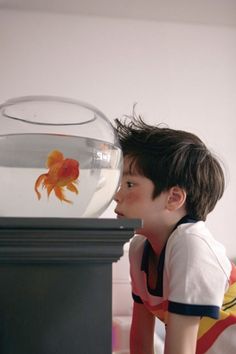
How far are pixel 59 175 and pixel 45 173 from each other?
0.02 meters

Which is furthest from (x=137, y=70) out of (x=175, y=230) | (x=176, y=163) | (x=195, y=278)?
(x=195, y=278)

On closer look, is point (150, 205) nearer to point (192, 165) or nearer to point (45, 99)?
point (192, 165)

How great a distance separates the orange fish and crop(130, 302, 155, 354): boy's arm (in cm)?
62

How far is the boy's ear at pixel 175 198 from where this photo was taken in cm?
97

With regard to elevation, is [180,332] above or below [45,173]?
below

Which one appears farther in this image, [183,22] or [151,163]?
[183,22]

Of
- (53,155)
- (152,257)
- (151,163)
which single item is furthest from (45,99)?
(152,257)

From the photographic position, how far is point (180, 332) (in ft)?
2.53

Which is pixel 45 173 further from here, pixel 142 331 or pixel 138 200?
A: pixel 142 331

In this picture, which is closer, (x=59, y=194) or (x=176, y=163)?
(x=59, y=194)

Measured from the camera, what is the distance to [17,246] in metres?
0.54

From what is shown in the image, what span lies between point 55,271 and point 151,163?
45 cm

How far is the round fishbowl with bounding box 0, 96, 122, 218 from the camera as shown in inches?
23.3

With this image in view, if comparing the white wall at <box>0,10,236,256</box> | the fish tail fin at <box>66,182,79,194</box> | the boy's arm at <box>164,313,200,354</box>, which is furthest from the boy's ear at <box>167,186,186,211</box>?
the white wall at <box>0,10,236,256</box>
